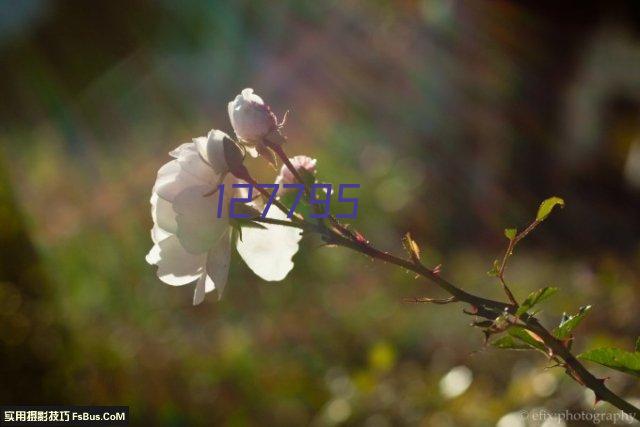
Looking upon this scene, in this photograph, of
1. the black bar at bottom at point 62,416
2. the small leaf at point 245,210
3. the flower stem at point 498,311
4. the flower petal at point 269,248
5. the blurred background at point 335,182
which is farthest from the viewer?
the blurred background at point 335,182

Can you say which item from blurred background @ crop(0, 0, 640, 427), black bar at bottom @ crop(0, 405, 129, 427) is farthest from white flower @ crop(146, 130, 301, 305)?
black bar at bottom @ crop(0, 405, 129, 427)

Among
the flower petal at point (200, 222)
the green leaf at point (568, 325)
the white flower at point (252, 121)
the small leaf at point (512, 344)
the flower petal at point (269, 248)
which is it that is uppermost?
the white flower at point (252, 121)

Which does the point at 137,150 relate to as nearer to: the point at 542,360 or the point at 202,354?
the point at 202,354

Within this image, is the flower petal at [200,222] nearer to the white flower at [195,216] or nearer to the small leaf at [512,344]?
the white flower at [195,216]

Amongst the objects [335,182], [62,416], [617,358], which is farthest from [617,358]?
[335,182]

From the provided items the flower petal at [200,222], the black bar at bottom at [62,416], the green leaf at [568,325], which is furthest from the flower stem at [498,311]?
the black bar at bottom at [62,416]

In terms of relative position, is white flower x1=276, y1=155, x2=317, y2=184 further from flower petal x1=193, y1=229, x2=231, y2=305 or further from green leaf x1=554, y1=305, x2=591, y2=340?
green leaf x1=554, y1=305, x2=591, y2=340
